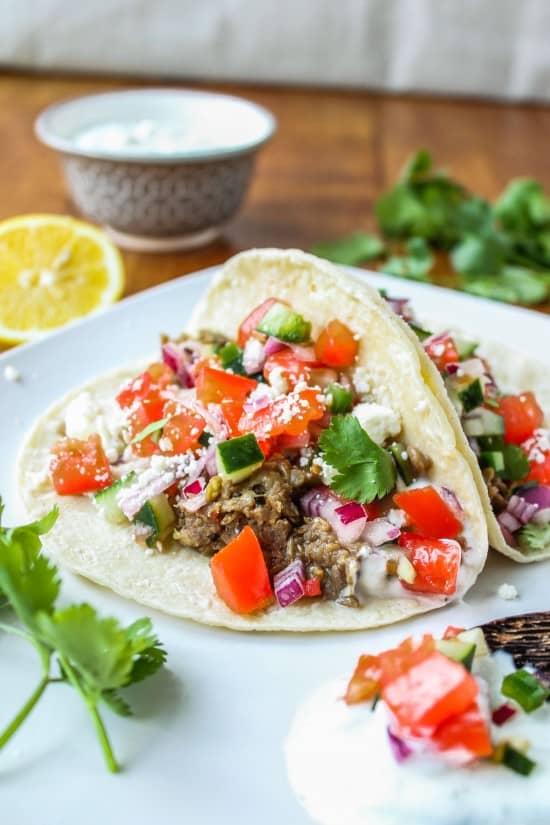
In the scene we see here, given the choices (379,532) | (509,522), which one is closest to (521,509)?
(509,522)

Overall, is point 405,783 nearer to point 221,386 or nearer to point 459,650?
point 459,650

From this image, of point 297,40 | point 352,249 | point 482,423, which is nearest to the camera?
point 482,423

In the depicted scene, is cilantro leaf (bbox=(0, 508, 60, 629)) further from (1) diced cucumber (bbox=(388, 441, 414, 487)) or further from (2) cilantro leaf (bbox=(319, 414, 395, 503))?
(1) diced cucumber (bbox=(388, 441, 414, 487))

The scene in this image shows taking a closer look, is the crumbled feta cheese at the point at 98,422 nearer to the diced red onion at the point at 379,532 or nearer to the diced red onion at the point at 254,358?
the diced red onion at the point at 254,358

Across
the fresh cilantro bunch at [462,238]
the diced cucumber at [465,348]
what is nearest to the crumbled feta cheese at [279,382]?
the diced cucumber at [465,348]

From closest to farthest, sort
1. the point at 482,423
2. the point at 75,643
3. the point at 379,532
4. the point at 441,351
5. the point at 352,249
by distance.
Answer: the point at 75,643 < the point at 379,532 < the point at 482,423 < the point at 441,351 < the point at 352,249

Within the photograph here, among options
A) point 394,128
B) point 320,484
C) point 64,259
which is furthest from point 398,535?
point 394,128
